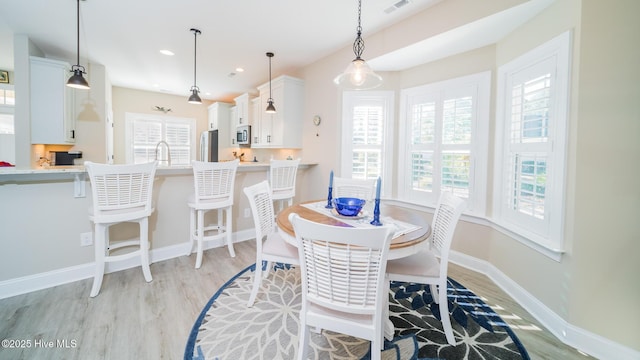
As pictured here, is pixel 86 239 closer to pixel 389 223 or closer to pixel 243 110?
pixel 389 223

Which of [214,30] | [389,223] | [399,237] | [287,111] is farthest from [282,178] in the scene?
[399,237]

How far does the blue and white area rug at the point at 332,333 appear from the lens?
1636 mm

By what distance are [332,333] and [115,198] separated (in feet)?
6.84

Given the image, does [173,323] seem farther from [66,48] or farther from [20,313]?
[66,48]

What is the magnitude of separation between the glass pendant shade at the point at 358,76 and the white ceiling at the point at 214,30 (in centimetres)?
105

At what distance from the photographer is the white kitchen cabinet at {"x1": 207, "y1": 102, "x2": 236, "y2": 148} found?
666cm

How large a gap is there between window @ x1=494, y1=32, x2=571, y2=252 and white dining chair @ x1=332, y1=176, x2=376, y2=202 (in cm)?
127

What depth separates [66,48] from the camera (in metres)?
3.83

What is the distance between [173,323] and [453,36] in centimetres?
347

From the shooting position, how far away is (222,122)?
669 centimetres

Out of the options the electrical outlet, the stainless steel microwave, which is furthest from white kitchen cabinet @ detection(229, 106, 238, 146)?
the electrical outlet

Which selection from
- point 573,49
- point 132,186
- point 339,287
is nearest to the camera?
point 339,287

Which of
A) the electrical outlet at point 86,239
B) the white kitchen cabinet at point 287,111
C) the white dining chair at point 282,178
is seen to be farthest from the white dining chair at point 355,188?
the electrical outlet at point 86,239

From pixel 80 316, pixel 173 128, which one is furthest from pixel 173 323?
pixel 173 128
